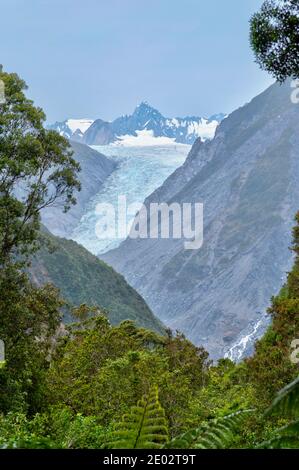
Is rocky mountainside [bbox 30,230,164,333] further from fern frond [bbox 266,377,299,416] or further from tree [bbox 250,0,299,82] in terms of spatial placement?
fern frond [bbox 266,377,299,416]

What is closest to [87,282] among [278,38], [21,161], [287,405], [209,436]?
[21,161]

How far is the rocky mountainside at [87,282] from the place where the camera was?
11900cm

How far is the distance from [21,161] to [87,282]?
109901 mm

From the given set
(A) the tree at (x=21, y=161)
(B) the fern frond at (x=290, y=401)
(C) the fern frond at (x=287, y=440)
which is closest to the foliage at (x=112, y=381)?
(A) the tree at (x=21, y=161)

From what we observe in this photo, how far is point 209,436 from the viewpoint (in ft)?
12.8

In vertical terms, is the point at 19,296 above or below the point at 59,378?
above

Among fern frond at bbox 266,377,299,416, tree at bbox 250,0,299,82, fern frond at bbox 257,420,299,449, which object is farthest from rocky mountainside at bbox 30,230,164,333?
fern frond at bbox 266,377,299,416

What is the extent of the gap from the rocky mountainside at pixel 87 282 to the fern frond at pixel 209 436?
11182 centimetres

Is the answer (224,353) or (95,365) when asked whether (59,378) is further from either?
(224,353)

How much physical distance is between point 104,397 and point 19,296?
4.57 meters

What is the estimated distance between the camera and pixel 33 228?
18391 mm

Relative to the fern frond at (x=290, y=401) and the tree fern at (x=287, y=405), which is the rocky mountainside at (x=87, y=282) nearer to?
the tree fern at (x=287, y=405)

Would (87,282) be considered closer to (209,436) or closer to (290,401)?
(209,436)
